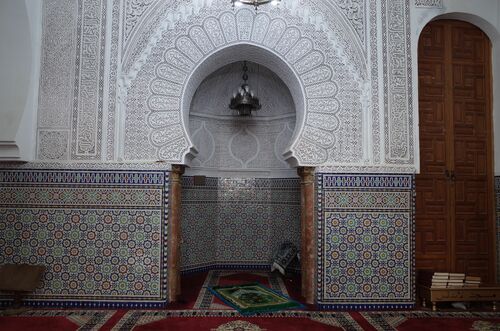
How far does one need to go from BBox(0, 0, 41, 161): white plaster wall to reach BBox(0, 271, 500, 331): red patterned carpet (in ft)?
5.08

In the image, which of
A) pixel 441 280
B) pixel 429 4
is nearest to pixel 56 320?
pixel 441 280

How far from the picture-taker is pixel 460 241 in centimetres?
406

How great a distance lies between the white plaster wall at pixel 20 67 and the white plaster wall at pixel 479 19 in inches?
153

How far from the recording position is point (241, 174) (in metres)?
5.51

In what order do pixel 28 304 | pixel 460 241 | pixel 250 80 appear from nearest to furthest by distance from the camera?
pixel 28 304, pixel 460 241, pixel 250 80

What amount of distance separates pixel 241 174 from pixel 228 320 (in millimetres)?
2541

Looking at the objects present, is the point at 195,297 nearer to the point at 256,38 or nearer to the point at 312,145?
the point at 312,145

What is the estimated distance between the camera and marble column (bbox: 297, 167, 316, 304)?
3744 mm

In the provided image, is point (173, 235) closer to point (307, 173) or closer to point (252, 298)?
point (252, 298)

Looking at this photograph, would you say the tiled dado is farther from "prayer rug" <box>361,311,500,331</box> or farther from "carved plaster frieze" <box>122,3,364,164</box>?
"prayer rug" <box>361,311,500,331</box>

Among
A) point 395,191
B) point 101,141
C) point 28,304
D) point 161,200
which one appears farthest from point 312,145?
point 28,304

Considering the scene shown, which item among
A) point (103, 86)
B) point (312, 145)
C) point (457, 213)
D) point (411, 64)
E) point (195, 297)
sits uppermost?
point (411, 64)

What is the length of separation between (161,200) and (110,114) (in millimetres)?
1012

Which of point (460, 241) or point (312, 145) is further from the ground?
point (312, 145)
